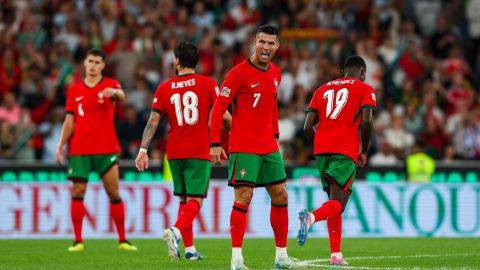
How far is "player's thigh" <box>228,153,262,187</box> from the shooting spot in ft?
34.3

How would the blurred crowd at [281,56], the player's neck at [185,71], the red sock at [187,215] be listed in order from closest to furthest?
the red sock at [187,215], the player's neck at [185,71], the blurred crowd at [281,56]

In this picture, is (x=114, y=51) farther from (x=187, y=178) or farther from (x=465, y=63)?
(x=187, y=178)

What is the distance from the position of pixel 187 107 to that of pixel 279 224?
2.08 meters

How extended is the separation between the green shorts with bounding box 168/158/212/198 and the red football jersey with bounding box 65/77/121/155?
198 cm

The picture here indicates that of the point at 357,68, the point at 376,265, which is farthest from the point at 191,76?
the point at 376,265

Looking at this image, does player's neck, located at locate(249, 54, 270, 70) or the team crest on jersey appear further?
the team crest on jersey

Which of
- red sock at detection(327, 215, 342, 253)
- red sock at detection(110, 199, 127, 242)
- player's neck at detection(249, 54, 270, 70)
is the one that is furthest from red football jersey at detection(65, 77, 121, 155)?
player's neck at detection(249, 54, 270, 70)

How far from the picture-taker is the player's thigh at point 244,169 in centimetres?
1046

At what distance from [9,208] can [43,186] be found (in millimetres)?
622

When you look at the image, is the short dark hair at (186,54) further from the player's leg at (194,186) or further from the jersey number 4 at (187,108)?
the player's leg at (194,186)

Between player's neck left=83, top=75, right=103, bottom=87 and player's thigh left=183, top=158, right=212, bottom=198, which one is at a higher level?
player's neck left=83, top=75, right=103, bottom=87

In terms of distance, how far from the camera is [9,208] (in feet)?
58.7

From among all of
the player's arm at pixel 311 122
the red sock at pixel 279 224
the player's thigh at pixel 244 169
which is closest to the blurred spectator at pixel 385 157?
the player's arm at pixel 311 122

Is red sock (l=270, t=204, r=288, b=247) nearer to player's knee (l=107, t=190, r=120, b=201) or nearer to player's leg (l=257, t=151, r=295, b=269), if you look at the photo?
player's leg (l=257, t=151, r=295, b=269)
